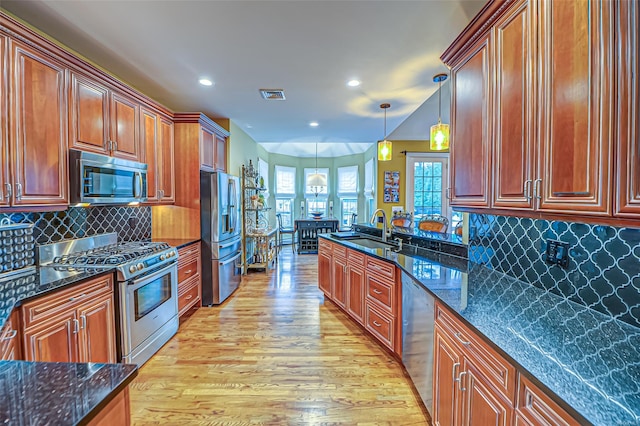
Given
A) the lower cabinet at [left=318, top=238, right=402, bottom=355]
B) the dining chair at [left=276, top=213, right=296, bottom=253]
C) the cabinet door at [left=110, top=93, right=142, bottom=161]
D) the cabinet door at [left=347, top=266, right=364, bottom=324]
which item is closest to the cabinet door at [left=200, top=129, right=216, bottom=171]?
the cabinet door at [left=110, top=93, right=142, bottom=161]

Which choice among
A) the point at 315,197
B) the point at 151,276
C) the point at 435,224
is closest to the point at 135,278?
the point at 151,276

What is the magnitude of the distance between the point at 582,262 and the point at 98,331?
3053mm

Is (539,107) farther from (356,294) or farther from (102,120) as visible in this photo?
(102,120)

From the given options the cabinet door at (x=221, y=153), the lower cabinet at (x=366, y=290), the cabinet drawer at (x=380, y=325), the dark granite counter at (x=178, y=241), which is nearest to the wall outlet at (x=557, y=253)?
the lower cabinet at (x=366, y=290)

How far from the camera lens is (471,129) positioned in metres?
1.74

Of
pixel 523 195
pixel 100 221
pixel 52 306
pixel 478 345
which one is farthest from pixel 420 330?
pixel 100 221

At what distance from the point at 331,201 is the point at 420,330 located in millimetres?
6783

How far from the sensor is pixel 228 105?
3.81 metres

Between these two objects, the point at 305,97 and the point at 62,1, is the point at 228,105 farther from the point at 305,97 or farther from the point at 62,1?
the point at 62,1

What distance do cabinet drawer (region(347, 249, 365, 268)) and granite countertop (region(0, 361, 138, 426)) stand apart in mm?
2227

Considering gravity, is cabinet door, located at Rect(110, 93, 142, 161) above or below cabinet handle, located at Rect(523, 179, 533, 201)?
above

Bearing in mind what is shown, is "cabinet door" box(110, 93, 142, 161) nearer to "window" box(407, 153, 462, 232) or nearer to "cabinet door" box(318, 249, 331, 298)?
"cabinet door" box(318, 249, 331, 298)

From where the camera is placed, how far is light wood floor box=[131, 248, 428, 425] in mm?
1847

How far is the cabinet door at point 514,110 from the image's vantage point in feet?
4.20
